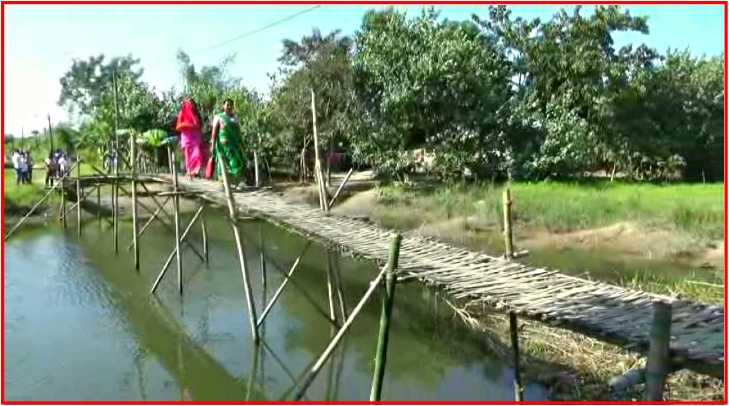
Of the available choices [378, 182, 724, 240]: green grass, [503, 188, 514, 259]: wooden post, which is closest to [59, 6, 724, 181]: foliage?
[378, 182, 724, 240]: green grass

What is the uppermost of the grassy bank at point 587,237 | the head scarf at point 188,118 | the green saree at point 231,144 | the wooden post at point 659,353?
the head scarf at point 188,118

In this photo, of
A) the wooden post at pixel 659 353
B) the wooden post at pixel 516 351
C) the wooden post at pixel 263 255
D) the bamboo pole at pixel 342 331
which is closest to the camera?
the wooden post at pixel 659 353

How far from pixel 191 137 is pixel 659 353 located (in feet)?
30.6

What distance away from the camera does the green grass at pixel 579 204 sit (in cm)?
1405

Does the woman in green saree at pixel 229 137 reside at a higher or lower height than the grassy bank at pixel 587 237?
higher

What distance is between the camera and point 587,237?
1451cm

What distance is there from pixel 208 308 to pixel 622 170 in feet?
53.5

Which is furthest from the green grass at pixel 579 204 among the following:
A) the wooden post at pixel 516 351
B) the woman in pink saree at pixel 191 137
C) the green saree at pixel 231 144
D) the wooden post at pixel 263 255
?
the wooden post at pixel 516 351

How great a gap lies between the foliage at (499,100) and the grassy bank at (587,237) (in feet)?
4.67

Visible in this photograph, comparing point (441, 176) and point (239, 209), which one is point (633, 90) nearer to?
point (441, 176)

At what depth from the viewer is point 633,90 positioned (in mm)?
20688

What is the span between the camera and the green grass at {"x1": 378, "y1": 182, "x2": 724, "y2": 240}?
14.0 meters

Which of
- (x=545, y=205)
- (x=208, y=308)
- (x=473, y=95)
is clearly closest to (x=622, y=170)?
(x=473, y=95)

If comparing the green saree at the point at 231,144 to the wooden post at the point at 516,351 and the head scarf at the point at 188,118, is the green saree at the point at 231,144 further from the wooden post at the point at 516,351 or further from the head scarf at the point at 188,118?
the wooden post at the point at 516,351
